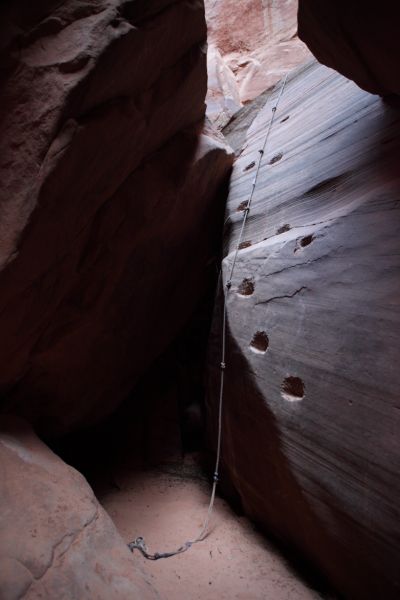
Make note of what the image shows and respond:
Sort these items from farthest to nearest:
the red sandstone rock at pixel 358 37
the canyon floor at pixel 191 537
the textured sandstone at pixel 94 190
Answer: the canyon floor at pixel 191 537
the textured sandstone at pixel 94 190
the red sandstone rock at pixel 358 37

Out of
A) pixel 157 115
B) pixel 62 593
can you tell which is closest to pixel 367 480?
pixel 62 593

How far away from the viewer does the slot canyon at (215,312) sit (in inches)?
78.8

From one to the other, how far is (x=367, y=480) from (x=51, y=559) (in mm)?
1691

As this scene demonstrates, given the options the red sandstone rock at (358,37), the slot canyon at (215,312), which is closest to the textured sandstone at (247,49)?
the slot canyon at (215,312)

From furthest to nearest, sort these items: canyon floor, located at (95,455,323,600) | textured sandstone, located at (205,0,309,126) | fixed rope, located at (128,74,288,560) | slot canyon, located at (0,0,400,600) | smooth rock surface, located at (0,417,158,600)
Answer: textured sandstone, located at (205,0,309,126)
fixed rope, located at (128,74,288,560)
canyon floor, located at (95,455,323,600)
slot canyon, located at (0,0,400,600)
smooth rock surface, located at (0,417,158,600)

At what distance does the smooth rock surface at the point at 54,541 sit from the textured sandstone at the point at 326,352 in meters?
1.07

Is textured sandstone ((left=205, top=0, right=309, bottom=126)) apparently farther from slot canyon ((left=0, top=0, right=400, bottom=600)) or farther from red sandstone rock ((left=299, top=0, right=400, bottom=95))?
red sandstone rock ((left=299, top=0, right=400, bottom=95))

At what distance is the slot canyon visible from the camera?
6.57 feet

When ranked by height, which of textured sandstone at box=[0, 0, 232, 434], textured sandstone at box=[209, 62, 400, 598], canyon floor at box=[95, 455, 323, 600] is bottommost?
canyon floor at box=[95, 455, 323, 600]

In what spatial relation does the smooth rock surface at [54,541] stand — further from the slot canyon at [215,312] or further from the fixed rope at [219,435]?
the fixed rope at [219,435]

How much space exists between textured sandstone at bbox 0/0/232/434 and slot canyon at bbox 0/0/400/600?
15 millimetres

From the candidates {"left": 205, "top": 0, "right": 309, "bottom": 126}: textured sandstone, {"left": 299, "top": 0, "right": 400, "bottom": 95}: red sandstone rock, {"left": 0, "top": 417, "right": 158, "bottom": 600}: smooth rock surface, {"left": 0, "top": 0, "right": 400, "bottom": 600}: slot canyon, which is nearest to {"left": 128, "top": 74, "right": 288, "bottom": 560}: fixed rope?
{"left": 0, "top": 0, "right": 400, "bottom": 600}: slot canyon

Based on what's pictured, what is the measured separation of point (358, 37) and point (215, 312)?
2359mm

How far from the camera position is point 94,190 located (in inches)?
105
